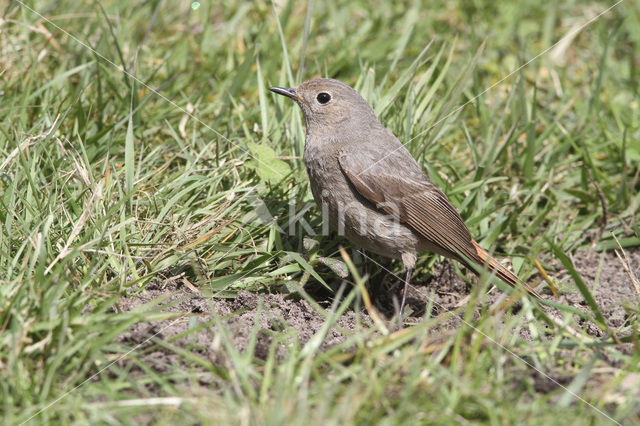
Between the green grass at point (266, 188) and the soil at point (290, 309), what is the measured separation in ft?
0.34

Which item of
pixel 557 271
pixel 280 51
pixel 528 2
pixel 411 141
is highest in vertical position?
pixel 528 2

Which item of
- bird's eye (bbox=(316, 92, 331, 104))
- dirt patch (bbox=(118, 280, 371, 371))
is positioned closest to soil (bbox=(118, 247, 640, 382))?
dirt patch (bbox=(118, 280, 371, 371))

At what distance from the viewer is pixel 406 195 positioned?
4645 mm

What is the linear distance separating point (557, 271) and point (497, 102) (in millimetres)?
1631

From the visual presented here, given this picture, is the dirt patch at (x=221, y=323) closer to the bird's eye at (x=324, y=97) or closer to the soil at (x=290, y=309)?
the soil at (x=290, y=309)

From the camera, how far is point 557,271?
198 inches

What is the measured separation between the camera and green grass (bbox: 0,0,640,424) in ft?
9.47

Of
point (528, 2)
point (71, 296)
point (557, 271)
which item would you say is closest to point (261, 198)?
point (71, 296)

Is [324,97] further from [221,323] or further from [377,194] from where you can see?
[221,323]

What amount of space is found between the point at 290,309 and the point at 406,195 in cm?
114

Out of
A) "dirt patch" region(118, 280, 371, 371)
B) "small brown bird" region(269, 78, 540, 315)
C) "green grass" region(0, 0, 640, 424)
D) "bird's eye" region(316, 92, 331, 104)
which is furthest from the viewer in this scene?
"bird's eye" region(316, 92, 331, 104)

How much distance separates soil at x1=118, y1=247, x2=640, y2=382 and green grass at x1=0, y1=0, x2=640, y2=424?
0.34 feet

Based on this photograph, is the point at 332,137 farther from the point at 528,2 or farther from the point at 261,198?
the point at 528,2

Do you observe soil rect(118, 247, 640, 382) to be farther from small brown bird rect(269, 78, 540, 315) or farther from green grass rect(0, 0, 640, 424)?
small brown bird rect(269, 78, 540, 315)
